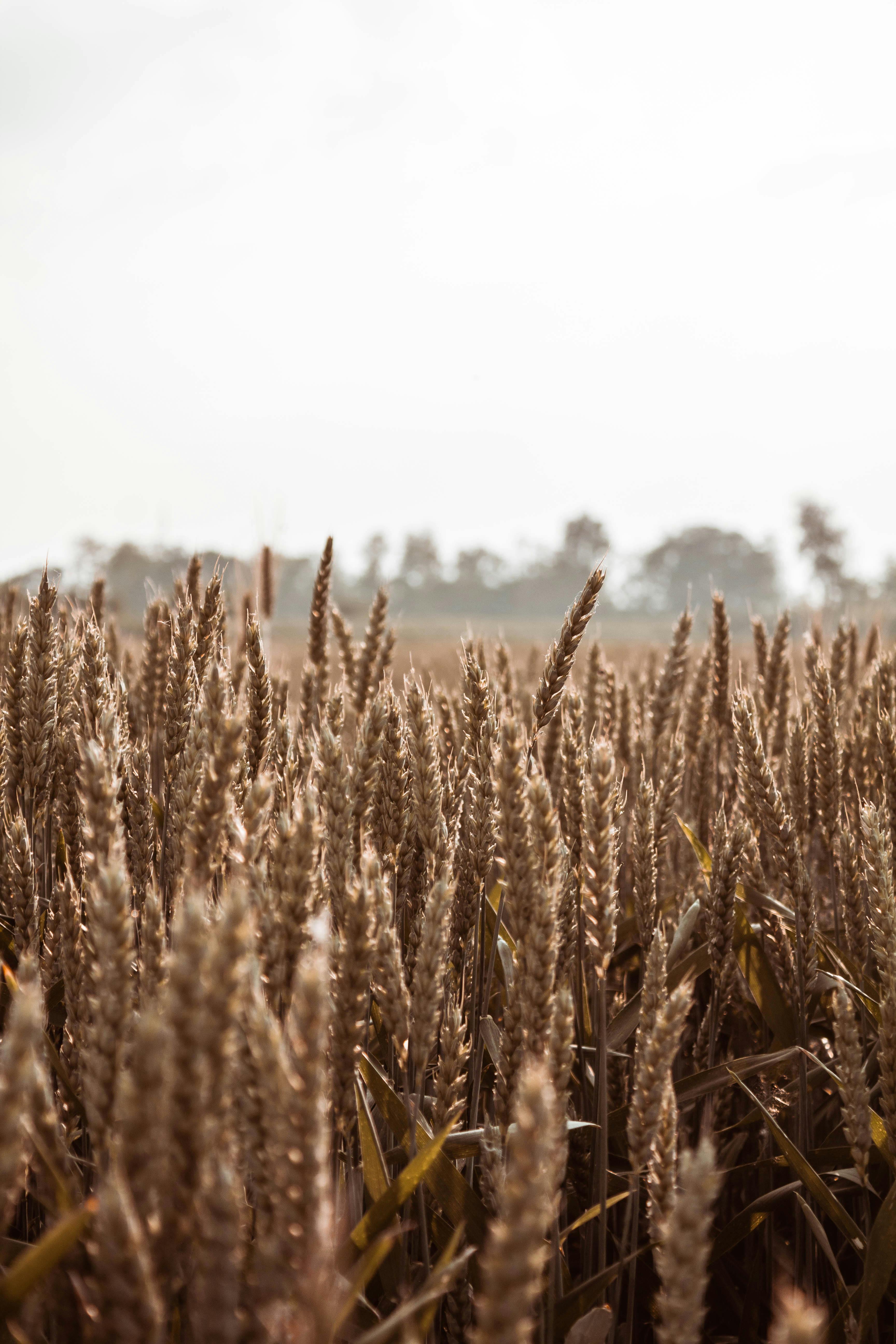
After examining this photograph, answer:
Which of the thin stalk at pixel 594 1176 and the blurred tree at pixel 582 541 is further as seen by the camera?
the blurred tree at pixel 582 541

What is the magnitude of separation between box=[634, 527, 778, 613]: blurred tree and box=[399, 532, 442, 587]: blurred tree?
109 feet

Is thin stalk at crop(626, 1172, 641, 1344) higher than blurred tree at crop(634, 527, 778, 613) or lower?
lower

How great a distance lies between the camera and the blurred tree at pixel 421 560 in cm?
13062

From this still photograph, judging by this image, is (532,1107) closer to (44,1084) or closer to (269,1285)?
(269,1285)

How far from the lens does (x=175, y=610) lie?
226 centimetres

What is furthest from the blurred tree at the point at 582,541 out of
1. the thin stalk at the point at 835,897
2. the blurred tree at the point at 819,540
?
the thin stalk at the point at 835,897

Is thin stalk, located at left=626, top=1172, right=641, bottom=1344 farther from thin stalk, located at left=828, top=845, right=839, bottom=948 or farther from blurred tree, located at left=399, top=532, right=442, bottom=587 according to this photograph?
blurred tree, located at left=399, top=532, right=442, bottom=587

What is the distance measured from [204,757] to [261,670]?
0.56 meters

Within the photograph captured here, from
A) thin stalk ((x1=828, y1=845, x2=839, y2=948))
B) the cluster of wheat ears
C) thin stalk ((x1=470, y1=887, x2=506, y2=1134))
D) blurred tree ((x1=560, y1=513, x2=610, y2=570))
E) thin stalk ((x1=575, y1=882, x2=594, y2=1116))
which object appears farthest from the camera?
blurred tree ((x1=560, y1=513, x2=610, y2=570))

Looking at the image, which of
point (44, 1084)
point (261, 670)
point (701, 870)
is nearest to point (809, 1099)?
point (701, 870)

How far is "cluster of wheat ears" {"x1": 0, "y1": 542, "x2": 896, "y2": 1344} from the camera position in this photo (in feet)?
2.35

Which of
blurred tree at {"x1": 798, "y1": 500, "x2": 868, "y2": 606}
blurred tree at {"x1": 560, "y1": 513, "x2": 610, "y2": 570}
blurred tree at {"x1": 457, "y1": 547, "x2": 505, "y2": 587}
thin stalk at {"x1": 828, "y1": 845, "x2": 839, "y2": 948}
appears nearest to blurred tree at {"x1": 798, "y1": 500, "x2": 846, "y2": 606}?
blurred tree at {"x1": 798, "y1": 500, "x2": 868, "y2": 606}

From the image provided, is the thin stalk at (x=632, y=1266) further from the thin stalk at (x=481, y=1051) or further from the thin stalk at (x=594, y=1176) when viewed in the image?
the thin stalk at (x=481, y=1051)

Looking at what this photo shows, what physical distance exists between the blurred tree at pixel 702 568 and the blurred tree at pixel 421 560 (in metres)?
33.2
